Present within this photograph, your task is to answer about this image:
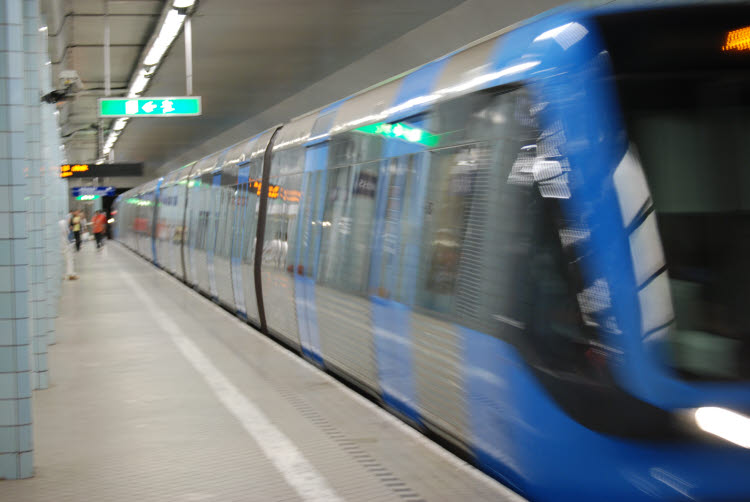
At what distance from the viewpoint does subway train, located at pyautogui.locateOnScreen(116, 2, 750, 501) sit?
376 centimetres

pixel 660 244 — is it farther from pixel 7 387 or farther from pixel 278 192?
pixel 278 192

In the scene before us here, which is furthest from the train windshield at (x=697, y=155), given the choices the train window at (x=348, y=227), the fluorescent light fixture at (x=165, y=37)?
the fluorescent light fixture at (x=165, y=37)

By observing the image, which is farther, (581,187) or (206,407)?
(206,407)

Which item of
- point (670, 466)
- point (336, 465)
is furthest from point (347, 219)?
point (670, 466)

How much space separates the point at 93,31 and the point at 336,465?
45.7 ft

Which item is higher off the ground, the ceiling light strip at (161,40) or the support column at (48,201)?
the ceiling light strip at (161,40)

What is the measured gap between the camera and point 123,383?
26.1 feet

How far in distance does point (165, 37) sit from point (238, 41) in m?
1.56

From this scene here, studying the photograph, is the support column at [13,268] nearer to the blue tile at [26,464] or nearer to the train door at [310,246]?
the blue tile at [26,464]

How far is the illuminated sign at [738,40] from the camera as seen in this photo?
407cm

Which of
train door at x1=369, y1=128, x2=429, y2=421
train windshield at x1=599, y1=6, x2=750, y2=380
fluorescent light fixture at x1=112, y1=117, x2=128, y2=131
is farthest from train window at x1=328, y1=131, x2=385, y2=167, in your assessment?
fluorescent light fixture at x1=112, y1=117, x2=128, y2=131

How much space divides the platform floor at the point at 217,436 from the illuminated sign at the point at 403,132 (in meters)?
1.92

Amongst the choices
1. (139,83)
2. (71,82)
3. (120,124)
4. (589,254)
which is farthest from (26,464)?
(120,124)

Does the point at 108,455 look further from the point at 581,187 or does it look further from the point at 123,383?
the point at 581,187
